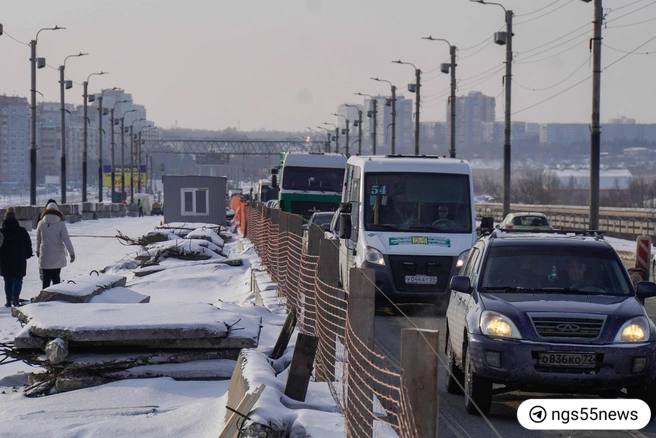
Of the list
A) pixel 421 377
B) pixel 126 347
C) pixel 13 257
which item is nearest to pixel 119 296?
pixel 13 257

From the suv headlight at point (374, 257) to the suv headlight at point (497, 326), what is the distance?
1061 cm

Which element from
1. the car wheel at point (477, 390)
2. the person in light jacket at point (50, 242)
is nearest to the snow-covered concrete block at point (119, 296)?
the person in light jacket at point (50, 242)

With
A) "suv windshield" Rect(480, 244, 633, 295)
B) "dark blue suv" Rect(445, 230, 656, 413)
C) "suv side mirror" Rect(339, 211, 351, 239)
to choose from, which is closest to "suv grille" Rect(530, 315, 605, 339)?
"dark blue suv" Rect(445, 230, 656, 413)

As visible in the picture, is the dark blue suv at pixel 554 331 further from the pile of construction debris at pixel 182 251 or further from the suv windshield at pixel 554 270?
the pile of construction debris at pixel 182 251

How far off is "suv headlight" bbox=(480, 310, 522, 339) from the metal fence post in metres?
4.93

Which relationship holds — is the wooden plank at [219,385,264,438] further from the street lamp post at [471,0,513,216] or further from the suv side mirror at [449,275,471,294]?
the street lamp post at [471,0,513,216]

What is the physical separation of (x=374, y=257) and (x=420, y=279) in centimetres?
82

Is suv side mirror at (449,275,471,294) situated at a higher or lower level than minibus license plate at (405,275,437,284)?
higher

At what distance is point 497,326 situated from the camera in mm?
11828

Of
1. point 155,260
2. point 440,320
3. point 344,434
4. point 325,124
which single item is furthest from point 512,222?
point 325,124

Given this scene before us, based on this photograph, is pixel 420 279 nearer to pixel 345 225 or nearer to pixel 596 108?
pixel 345 225

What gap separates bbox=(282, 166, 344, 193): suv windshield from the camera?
42.7 m

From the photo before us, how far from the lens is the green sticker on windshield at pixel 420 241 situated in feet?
74.5

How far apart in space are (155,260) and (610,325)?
26610mm
